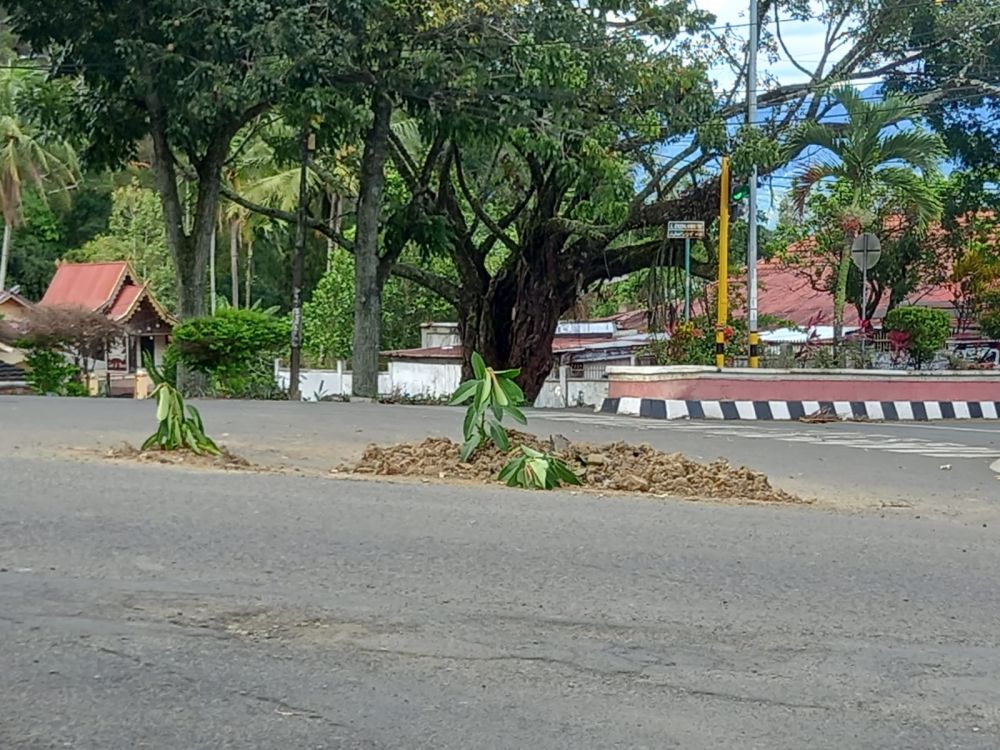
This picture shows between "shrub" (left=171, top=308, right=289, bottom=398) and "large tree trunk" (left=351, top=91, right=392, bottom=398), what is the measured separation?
1.72 meters

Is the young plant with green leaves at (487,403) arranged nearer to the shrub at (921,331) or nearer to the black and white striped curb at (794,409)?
the black and white striped curb at (794,409)

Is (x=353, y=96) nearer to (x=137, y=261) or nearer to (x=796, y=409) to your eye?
(x=796, y=409)

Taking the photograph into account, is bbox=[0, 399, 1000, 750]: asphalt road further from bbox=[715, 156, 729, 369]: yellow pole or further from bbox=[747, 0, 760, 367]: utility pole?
bbox=[747, 0, 760, 367]: utility pole

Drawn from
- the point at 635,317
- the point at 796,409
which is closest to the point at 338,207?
the point at 635,317

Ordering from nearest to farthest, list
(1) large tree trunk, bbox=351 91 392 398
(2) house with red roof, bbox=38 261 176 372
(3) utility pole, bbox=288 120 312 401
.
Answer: (1) large tree trunk, bbox=351 91 392 398, (3) utility pole, bbox=288 120 312 401, (2) house with red roof, bbox=38 261 176 372

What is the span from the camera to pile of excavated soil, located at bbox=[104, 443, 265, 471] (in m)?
11.1

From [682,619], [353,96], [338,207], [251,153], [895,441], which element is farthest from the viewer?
[338,207]

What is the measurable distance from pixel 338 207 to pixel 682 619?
123 ft

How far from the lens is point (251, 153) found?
39.6m

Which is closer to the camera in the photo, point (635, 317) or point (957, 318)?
point (957, 318)

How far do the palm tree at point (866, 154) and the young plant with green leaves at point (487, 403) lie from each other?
504 inches

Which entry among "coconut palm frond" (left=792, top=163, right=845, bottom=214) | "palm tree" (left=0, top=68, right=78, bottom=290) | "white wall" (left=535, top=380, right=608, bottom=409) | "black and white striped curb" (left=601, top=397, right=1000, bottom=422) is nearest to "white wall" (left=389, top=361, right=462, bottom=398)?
"white wall" (left=535, top=380, right=608, bottom=409)

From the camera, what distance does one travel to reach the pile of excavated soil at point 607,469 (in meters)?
10.6

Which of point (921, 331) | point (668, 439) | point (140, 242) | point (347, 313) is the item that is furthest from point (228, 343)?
point (140, 242)
